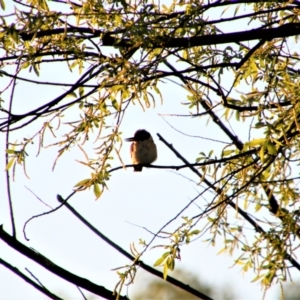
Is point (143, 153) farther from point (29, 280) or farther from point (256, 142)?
point (29, 280)

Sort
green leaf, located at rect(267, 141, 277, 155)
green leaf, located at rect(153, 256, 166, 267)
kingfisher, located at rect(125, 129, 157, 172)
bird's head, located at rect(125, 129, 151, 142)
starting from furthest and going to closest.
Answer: bird's head, located at rect(125, 129, 151, 142) < kingfisher, located at rect(125, 129, 157, 172) < green leaf, located at rect(153, 256, 166, 267) < green leaf, located at rect(267, 141, 277, 155)

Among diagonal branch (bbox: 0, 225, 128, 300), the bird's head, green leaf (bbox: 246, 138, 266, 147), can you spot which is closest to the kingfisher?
the bird's head

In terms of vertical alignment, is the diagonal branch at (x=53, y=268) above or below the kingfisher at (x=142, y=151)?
below

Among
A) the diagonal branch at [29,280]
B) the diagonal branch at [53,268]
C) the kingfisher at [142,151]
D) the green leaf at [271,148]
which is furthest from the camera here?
the kingfisher at [142,151]

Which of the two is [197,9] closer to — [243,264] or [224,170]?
[224,170]

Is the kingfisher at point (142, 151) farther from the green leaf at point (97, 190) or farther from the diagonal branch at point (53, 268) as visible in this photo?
the diagonal branch at point (53, 268)

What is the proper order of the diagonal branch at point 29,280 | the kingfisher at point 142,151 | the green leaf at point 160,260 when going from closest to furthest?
the diagonal branch at point 29,280, the green leaf at point 160,260, the kingfisher at point 142,151

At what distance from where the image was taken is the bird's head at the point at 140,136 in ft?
26.1

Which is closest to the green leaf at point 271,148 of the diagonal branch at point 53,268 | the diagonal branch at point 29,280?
the diagonal branch at point 53,268

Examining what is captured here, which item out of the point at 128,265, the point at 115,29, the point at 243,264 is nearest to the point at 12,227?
the point at 128,265

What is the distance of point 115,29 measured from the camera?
10.6ft

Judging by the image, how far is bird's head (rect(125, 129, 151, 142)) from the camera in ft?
26.1

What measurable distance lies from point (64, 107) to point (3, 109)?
12.1 inches

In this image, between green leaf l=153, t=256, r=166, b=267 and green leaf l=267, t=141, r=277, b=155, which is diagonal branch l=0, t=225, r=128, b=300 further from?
green leaf l=153, t=256, r=166, b=267
